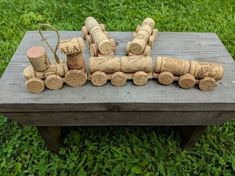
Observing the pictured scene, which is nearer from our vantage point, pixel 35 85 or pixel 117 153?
pixel 35 85

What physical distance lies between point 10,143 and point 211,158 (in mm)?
1374

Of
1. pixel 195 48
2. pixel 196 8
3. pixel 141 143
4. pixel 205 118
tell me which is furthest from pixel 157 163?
pixel 196 8

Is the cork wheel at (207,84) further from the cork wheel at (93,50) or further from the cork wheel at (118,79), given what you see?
the cork wheel at (93,50)

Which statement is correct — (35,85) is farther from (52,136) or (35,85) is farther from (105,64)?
(52,136)

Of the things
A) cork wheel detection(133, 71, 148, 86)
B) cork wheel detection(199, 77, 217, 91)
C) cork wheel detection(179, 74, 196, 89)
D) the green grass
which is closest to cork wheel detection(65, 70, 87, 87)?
cork wheel detection(133, 71, 148, 86)

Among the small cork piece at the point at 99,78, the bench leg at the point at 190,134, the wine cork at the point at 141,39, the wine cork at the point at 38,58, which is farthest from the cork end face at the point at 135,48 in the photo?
the bench leg at the point at 190,134

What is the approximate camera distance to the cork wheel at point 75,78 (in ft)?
5.20

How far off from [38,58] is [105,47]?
361 millimetres

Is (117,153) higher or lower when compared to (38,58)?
lower

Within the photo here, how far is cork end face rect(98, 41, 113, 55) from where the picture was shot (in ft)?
5.52

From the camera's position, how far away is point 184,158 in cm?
219

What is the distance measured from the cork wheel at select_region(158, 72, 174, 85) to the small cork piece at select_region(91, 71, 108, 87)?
0.27m

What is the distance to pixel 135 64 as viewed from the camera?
1.61 meters

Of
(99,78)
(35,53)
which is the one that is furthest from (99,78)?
(35,53)
